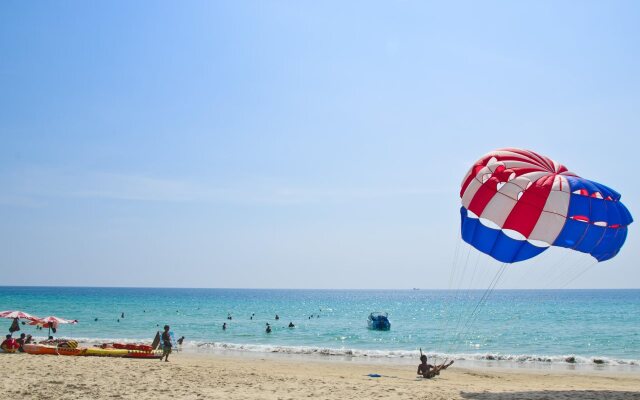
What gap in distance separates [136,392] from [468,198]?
9282 mm

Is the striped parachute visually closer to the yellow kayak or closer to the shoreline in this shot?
the shoreline

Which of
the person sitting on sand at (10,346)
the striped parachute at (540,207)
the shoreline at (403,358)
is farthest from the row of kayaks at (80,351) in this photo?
the striped parachute at (540,207)

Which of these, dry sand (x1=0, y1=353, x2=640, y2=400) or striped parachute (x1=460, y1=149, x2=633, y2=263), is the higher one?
striped parachute (x1=460, y1=149, x2=633, y2=263)

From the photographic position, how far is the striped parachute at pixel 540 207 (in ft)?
43.5

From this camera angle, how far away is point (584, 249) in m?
13.4

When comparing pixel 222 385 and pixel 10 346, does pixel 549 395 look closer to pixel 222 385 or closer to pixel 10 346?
pixel 222 385

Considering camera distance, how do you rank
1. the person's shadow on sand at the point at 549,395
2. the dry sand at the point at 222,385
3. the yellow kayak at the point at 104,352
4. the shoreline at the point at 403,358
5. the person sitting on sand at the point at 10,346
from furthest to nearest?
the shoreline at the point at 403,358, the yellow kayak at the point at 104,352, the person sitting on sand at the point at 10,346, the person's shadow on sand at the point at 549,395, the dry sand at the point at 222,385

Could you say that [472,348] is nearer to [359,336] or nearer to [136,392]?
[359,336]

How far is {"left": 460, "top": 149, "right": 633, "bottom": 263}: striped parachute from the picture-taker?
43.5 feet

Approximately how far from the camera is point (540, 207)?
44.0 ft

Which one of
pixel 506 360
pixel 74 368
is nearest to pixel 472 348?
pixel 506 360

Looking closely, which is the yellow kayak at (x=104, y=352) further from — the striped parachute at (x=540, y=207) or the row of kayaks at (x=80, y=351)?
the striped parachute at (x=540, y=207)

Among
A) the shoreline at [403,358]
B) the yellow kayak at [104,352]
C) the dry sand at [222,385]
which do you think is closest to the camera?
the dry sand at [222,385]

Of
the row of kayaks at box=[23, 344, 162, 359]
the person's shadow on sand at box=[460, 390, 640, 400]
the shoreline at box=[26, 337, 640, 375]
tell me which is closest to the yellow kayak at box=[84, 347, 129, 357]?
the row of kayaks at box=[23, 344, 162, 359]
